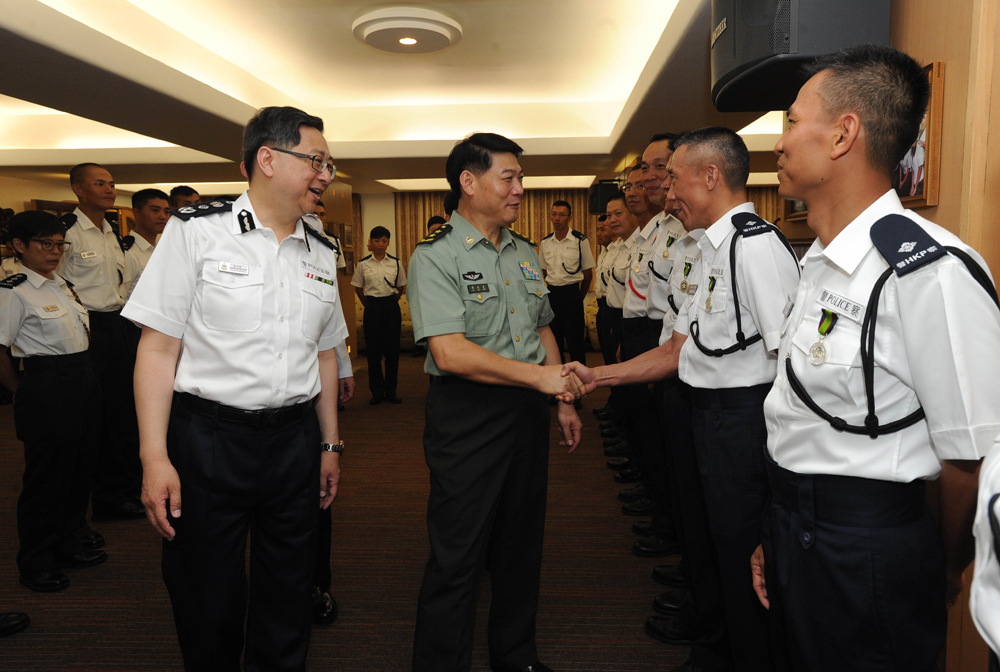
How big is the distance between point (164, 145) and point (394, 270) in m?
3.60

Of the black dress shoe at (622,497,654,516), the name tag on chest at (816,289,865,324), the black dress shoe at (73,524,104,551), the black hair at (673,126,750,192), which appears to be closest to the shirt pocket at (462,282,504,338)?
the black hair at (673,126,750,192)

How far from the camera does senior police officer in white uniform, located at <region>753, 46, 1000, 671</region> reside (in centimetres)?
105

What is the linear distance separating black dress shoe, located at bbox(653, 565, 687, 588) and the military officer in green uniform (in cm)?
96

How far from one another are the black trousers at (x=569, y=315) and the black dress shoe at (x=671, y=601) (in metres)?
3.84

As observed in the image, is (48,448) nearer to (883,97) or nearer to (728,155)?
(728,155)

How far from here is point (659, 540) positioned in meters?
3.19

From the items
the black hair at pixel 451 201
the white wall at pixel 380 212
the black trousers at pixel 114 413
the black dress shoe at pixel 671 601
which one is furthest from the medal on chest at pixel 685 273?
the white wall at pixel 380 212

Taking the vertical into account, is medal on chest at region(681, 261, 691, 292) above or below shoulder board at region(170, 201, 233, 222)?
below

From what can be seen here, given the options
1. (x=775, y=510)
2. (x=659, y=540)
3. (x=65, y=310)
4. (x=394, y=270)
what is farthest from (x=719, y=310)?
(x=394, y=270)

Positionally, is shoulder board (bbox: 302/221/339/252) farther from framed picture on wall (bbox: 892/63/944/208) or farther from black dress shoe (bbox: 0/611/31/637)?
black dress shoe (bbox: 0/611/31/637)

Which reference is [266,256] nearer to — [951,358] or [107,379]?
[951,358]

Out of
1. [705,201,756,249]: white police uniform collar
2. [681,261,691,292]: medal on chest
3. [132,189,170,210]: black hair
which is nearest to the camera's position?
[705,201,756,249]: white police uniform collar

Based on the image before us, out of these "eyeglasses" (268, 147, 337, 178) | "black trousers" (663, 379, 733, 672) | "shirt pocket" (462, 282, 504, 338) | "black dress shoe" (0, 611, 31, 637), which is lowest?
"black dress shoe" (0, 611, 31, 637)

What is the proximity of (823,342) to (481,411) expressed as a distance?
103 centimetres
